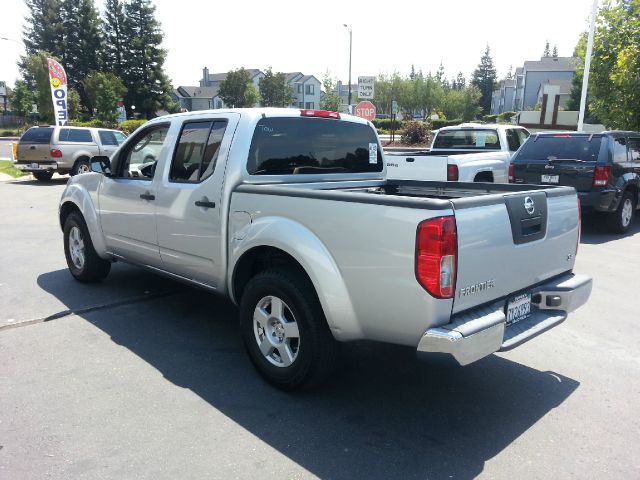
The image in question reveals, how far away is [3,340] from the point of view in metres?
4.49

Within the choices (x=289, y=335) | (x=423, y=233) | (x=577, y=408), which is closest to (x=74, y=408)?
(x=289, y=335)

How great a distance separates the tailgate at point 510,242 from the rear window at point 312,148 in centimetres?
178

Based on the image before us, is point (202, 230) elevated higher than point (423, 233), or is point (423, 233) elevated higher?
point (423, 233)

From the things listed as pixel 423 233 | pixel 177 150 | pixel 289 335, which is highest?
pixel 177 150

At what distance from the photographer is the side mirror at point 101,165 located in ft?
17.9

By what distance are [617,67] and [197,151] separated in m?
14.9

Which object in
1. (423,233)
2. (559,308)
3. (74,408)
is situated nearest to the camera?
(423,233)

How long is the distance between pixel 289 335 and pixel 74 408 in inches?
57.2

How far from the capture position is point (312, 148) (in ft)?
14.9

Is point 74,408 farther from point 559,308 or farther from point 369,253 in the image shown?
point 559,308

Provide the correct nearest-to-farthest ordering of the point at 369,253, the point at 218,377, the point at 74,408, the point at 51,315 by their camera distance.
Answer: the point at 369,253 < the point at 74,408 < the point at 218,377 < the point at 51,315

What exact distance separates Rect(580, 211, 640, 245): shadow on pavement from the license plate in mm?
6009

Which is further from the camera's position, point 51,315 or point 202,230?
point 51,315

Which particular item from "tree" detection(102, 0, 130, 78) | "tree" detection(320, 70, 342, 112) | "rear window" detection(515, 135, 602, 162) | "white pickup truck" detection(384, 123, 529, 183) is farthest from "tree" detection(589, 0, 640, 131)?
"tree" detection(102, 0, 130, 78)
